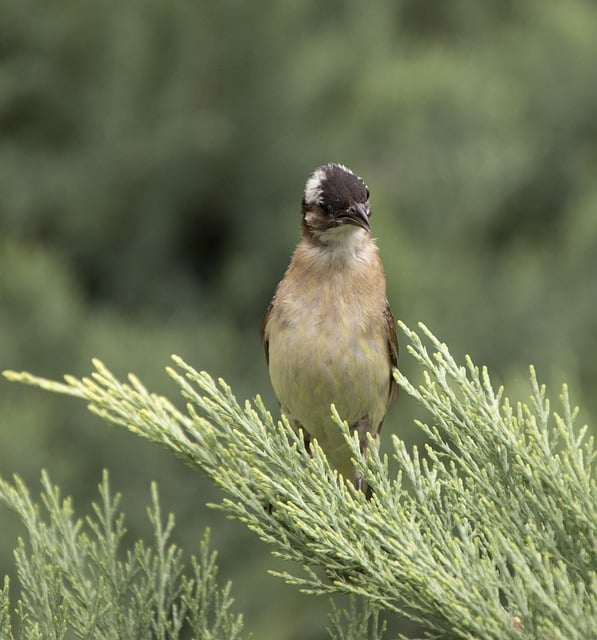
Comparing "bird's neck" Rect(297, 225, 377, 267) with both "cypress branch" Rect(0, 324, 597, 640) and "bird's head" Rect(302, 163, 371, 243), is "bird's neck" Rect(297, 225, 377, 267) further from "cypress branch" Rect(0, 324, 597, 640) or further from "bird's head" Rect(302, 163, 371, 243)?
"cypress branch" Rect(0, 324, 597, 640)

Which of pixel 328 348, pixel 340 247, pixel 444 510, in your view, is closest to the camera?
pixel 444 510

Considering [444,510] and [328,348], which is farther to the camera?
[328,348]

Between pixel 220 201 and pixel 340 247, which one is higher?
pixel 220 201

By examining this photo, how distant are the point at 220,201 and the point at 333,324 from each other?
4.51 metres

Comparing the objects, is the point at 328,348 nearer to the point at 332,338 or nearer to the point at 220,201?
the point at 332,338

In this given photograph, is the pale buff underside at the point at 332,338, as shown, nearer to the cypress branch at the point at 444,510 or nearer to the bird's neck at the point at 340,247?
the bird's neck at the point at 340,247

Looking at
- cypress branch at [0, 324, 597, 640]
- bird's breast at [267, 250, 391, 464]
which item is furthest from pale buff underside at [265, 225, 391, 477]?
cypress branch at [0, 324, 597, 640]

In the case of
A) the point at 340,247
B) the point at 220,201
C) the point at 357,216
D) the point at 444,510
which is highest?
the point at 220,201

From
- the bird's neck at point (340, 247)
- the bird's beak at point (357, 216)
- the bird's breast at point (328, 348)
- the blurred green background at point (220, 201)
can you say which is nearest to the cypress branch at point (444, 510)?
the bird's breast at point (328, 348)

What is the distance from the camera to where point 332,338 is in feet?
13.5

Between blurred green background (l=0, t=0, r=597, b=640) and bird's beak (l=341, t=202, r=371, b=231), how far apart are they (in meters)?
3.38

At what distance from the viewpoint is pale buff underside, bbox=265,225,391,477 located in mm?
4102

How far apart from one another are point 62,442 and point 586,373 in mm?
3873

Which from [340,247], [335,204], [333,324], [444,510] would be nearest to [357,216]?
[335,204]
